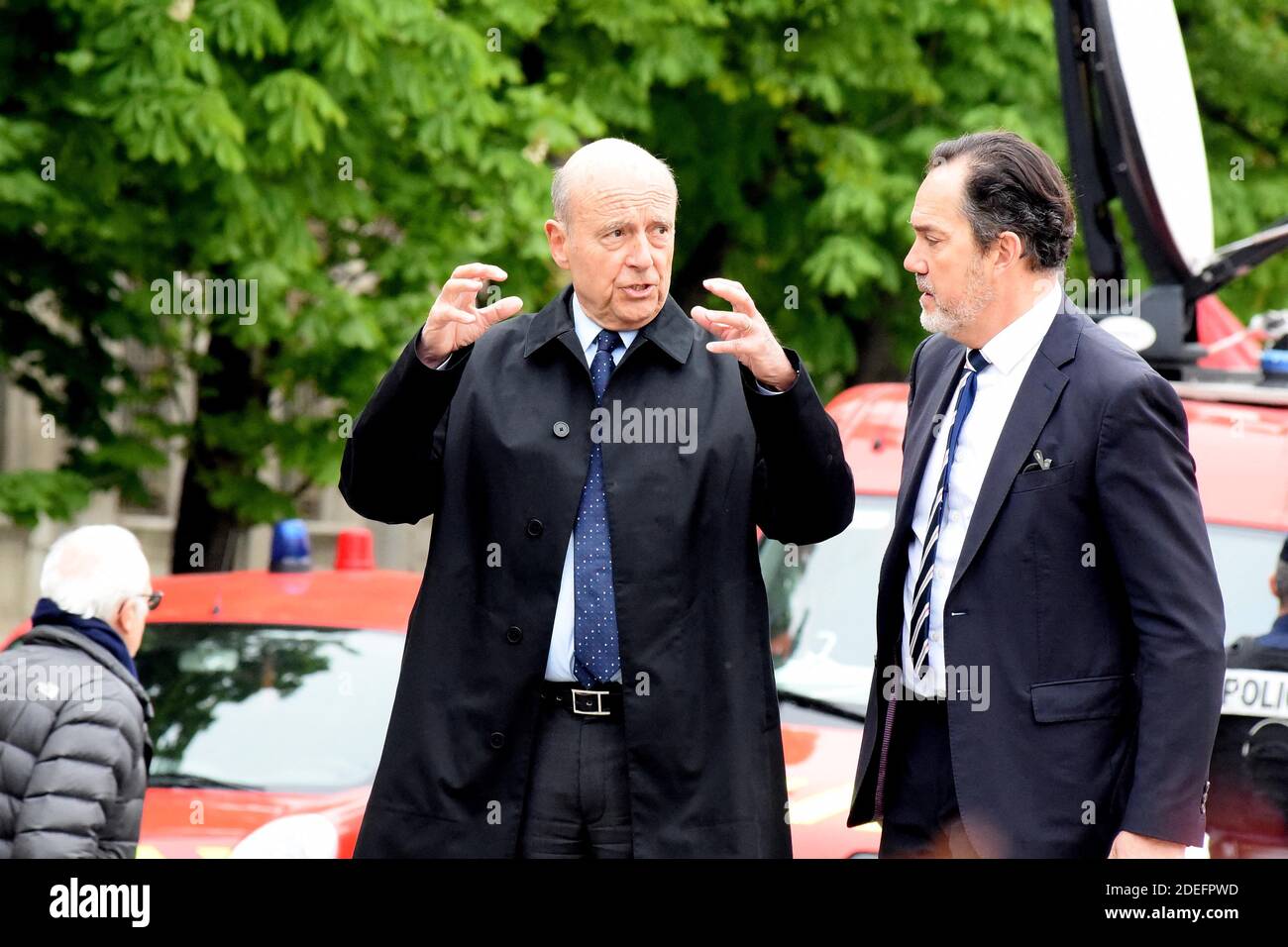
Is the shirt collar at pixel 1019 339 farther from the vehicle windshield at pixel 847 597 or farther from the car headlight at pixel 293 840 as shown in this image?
the car headlight at pixel 293 840

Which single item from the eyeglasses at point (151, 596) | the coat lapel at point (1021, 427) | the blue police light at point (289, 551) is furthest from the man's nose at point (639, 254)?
the blue police light at point (289, 551)

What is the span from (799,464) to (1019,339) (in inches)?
19.3

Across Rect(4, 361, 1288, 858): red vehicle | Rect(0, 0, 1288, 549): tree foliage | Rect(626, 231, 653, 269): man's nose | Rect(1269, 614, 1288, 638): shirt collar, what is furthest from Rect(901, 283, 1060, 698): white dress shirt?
Rect(0, 0, 1288, 549): tree foliage

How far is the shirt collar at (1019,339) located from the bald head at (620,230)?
0.62 metres

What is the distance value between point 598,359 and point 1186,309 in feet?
10.2

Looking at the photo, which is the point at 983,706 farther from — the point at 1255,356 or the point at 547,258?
the point at 547,258

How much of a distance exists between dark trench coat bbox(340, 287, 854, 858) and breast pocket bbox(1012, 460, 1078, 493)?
0.31m

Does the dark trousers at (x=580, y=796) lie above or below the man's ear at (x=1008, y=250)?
below

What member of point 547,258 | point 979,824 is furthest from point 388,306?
point 979,824

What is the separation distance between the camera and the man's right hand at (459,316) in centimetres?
345

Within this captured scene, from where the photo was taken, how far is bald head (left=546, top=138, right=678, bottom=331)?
3.58m

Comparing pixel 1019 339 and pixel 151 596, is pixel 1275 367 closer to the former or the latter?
pixel 1019 339

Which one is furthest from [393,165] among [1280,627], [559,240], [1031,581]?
[1031,581]
